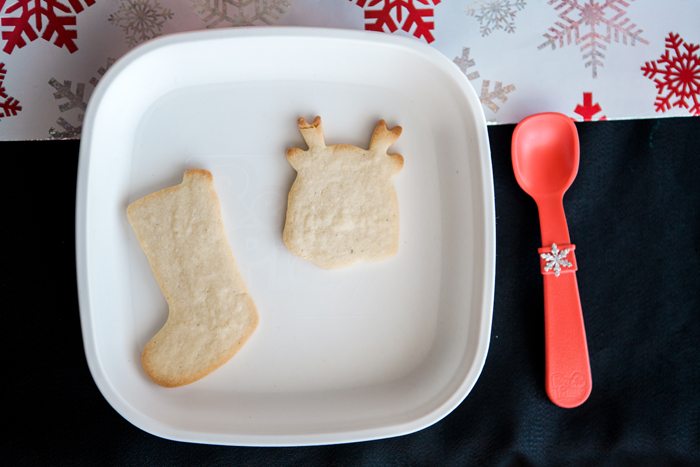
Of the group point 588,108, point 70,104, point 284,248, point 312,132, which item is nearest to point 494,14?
point 588,108

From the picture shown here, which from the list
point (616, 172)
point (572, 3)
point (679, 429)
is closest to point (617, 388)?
point (679, 429)

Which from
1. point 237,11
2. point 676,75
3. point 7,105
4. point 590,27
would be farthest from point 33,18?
point 676,75

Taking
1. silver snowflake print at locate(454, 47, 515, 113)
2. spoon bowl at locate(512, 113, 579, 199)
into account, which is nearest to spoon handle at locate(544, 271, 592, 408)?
spoon bowl at locate(512, 113, 579, 199)

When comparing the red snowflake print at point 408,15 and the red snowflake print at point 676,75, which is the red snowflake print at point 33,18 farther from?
the red snowflake print at point 676,75

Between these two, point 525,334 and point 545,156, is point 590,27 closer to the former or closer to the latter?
point 545,156

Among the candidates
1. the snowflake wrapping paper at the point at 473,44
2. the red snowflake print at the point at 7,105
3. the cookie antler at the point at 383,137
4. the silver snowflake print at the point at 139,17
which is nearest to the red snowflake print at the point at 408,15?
the snowflake wrapping paper at the point at 473,44

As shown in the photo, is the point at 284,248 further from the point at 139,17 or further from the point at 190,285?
the point at 139,17

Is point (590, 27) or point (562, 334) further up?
point (590, 27)

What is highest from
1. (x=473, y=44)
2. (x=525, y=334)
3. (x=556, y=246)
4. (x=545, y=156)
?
(x=473, y=44)
